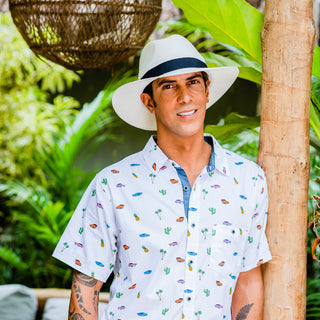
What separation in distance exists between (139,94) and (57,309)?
6.66 feet

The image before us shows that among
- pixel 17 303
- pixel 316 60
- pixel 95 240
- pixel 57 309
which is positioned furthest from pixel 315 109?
pixel 17 303

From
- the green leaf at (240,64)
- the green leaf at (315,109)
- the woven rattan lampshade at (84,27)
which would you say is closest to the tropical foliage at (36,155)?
the woven rattan lampshade at (84,27)

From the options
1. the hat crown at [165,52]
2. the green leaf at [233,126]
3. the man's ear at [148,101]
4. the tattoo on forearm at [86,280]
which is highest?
the hat crown at [165,52]

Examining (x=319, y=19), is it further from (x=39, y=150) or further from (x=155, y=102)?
(x=155, y=102)

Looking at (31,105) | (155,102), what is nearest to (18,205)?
(31,105)

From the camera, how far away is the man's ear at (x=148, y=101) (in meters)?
1.95

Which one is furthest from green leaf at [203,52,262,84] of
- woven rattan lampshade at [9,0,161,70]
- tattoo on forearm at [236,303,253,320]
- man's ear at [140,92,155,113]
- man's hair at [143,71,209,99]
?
tattoo on forearm at [236,303,253,320]

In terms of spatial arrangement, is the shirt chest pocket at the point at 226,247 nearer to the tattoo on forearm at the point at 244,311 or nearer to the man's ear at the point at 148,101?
the tattoo on forearm at the point at 244,311

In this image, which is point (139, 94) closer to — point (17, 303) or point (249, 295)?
point (249, 295)

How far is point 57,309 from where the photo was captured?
353 centimetres

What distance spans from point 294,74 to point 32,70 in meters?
3.71

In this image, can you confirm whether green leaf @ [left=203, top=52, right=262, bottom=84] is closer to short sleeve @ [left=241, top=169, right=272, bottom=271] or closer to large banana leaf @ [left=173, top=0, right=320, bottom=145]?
large banana leaf @ [left=173, top=0, right=320, bottom=145]

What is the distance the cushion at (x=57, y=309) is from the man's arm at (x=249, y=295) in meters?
1.73

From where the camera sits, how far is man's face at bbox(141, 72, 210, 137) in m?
1.78
